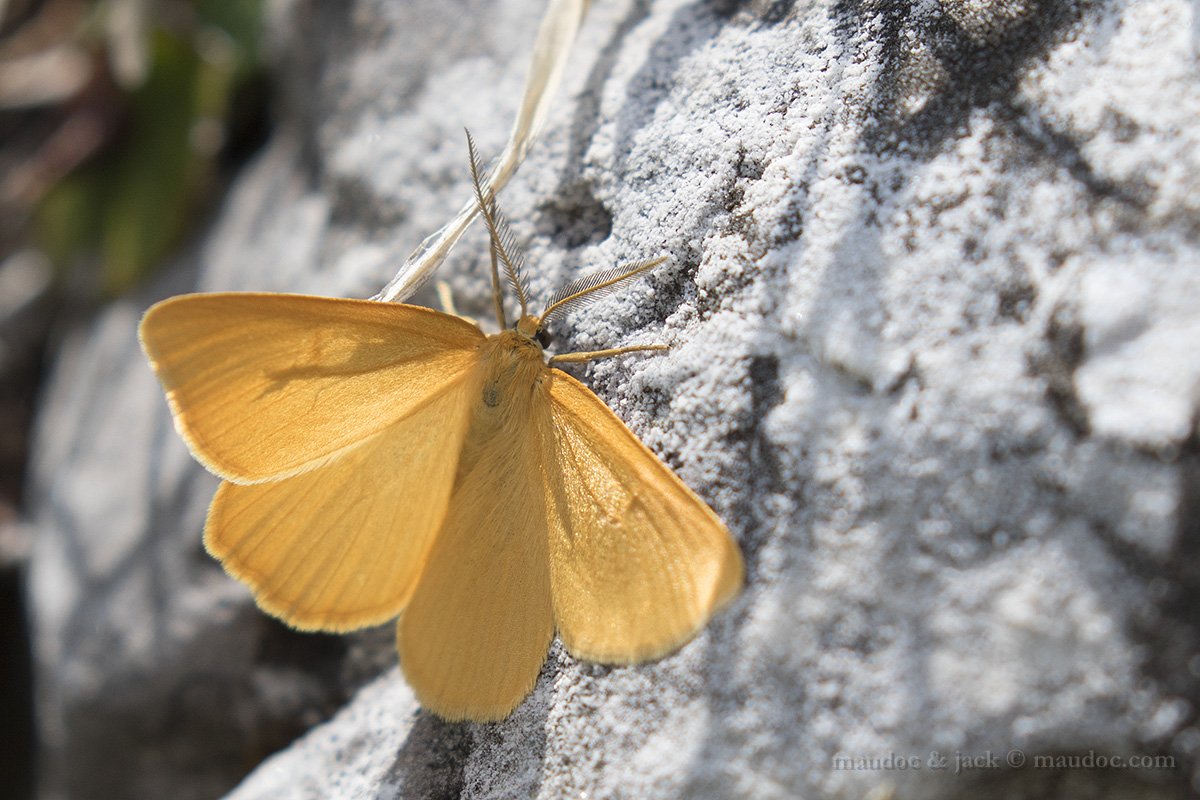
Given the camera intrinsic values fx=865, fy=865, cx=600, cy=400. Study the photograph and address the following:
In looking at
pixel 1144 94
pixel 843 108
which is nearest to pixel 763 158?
pixel 843 108

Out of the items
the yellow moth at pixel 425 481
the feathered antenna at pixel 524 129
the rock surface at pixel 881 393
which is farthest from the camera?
the feathered antenna at pixel 524 129

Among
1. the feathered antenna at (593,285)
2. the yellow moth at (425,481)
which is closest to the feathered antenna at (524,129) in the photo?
the yellow moth at (425,481)

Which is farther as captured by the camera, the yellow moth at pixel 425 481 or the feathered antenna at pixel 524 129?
the feathered antenna at pixel 524 129

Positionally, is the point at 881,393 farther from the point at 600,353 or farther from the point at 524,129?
the point at 524,129

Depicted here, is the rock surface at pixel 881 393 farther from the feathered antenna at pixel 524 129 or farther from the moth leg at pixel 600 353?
the feathered antenna at pixel 524 129

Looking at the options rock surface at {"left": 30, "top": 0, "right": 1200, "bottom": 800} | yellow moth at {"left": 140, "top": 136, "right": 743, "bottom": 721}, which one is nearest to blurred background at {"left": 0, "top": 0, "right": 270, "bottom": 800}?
rock surface at {"left": 30, "top": 0, "right": 1200, "bottom": 800}

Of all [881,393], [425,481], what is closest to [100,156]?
[425,481]

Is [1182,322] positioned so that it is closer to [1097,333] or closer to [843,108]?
[1097,333]

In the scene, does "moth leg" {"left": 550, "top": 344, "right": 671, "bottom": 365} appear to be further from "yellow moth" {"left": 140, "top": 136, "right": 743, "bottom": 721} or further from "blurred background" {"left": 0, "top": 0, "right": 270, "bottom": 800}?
"blurred background" {"left": 0, "top": 0, "right": 270, "bottom": 800}
